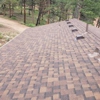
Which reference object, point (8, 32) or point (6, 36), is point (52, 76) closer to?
point (6, 36)

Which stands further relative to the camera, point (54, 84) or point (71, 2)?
point (71, 2)

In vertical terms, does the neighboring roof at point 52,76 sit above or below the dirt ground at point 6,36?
above

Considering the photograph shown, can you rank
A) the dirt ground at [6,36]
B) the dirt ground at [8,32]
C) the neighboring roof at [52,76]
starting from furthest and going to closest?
the dirt ground at [8,32] < the dirt ground at [6,36] < the neighboring roof at [52,76]

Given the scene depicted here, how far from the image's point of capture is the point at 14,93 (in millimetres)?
3963

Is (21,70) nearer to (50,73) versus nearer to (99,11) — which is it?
(50,73)

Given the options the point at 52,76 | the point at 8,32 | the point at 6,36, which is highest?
the point at 52,76

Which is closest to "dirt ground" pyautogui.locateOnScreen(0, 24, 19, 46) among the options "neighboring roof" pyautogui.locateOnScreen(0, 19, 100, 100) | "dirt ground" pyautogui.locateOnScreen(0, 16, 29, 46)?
"dirt ground" pyautogui.locateOnScreen(0, 16, 29, 46)

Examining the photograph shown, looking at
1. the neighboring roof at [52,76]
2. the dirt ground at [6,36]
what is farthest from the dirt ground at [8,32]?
the neighboring roof at [52,76]

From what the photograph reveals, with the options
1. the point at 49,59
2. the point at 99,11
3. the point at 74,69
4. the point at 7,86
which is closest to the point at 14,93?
the point at 7,86

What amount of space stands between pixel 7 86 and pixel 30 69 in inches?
48.2

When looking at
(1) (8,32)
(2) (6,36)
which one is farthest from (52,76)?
(1) (8,32)

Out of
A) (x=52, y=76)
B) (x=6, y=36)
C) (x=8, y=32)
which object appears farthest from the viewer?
(x=8, y=32)

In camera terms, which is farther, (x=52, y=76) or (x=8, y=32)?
(x=8, y=32)

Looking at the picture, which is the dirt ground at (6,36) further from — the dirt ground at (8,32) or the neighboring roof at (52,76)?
the neighboring roof at (52,76)
